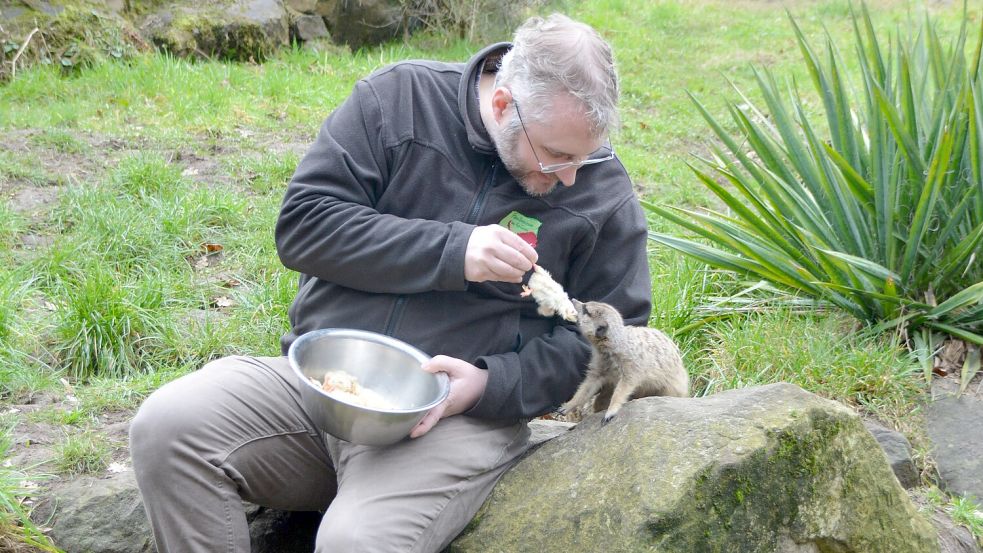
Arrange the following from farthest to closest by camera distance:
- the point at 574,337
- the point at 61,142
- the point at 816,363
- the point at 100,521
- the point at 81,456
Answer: the point at 61,142 < the point at 816,363 < the point at 81,456 < the point at 100,521 < the point at 574,337

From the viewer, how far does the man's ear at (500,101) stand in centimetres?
276

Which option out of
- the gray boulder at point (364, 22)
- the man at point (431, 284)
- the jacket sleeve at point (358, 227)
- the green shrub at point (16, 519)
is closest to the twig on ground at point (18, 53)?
the gray boulder at point (364, 22)

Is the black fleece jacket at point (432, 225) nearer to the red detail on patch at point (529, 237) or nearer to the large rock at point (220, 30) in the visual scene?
the red detail on patch at point (529, 237)

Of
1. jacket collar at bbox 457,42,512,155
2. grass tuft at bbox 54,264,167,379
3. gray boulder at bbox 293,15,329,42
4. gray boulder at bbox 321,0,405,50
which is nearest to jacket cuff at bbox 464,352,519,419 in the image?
jacket collar at bbox 457,42,512,155

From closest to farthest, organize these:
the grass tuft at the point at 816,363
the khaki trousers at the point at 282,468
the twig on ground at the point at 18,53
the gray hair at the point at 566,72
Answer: the khaki trousers at the point at 282,468
the gray hair at the point at 566,72
the grass tuft at the point at 816,363
the twig on ground at the point at 18,53

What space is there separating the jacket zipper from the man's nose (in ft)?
0.76

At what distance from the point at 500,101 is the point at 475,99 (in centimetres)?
16

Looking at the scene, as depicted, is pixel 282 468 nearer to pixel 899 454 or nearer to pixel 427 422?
pixel 427 422

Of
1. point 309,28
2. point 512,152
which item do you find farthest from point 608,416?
point 309,28

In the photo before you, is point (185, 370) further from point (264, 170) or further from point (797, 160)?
point (797, 160)

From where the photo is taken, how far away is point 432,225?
8.86ft

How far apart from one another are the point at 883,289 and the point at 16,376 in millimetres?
4007

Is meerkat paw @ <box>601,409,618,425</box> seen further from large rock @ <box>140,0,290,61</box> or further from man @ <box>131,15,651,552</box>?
large rock @ <box>140,0,290,61</box>

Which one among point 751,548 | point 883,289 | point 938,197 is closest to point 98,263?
point 751,548
